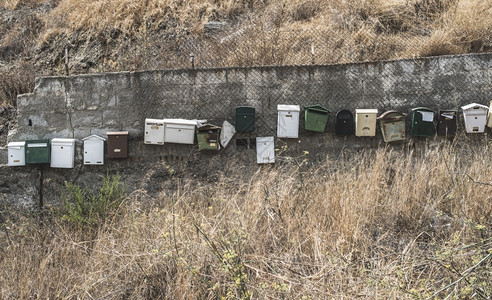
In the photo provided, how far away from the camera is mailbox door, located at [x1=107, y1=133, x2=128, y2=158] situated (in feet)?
21.3

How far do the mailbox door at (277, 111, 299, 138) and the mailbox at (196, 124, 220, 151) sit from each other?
2.70 ft

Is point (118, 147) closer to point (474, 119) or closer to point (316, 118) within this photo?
point (316, 118)

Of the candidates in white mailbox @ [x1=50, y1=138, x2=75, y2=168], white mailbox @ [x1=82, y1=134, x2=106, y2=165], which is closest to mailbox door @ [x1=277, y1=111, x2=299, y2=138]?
white mailbox @ [x1=82, y1=134, x2=106, y2=165]

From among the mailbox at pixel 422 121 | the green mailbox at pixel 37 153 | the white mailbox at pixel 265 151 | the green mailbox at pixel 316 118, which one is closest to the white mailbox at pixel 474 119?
the mailbox at pixel 422 121

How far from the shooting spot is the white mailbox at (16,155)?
651cm

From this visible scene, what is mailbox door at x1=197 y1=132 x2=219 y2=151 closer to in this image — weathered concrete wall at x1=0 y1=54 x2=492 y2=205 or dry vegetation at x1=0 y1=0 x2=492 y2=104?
weathered concrete wall at x1=0 y1=54 x2=492 y2=205

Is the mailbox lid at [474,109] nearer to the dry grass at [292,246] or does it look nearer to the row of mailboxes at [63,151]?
the dry grass at [292,246]

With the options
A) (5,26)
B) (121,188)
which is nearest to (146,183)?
(121,188)

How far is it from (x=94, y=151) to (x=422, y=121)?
4.35m

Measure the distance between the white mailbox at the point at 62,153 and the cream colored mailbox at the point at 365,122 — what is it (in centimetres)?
380

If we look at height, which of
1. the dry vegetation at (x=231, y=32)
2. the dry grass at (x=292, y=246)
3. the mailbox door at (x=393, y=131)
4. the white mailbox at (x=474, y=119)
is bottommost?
the dry grass at (x=292, y=246)

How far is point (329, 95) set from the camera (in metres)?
6.59

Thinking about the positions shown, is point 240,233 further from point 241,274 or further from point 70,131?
point 70,131

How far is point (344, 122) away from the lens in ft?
21.1
